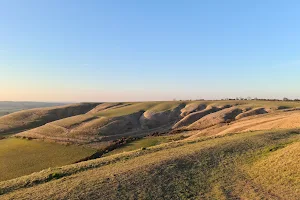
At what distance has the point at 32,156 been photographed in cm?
4844

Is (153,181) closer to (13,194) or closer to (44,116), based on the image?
(13,194)

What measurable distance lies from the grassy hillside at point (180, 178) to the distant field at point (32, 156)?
19088 mm

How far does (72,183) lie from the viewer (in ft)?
62.7

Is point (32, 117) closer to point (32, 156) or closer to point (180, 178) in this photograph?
point (32, 156)

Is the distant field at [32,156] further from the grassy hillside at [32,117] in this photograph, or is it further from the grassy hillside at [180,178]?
the grassy hillside at [32,117]

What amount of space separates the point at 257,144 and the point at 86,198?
2029cm

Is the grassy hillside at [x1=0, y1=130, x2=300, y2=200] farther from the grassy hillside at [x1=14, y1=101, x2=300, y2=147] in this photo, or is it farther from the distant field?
the grassy hillside at [x1=14, y1=101, x2=300, y2=147]

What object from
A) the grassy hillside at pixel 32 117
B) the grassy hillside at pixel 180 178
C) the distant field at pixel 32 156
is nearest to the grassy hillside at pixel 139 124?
the distant field at pixel 32 156

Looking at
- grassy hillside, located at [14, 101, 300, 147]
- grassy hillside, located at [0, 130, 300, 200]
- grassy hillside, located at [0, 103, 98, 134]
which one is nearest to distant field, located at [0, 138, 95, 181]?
grassy hillside, located at [14, 101, 300, 147]

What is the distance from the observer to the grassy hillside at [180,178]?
16672 mm

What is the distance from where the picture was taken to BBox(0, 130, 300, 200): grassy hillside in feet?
54.7

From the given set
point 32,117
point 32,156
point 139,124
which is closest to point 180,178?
point 32,156

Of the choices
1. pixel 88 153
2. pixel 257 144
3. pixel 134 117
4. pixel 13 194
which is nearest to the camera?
pixel 13 194

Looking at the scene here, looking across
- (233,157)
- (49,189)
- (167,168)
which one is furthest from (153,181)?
(233,157)
